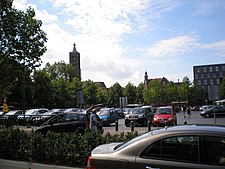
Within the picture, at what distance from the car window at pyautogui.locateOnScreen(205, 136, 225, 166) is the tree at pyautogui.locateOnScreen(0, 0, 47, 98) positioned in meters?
13.4

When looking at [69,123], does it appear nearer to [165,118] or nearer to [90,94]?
[165,118]

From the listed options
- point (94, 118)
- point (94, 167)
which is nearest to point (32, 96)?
point (94, 118)

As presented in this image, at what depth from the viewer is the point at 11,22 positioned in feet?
49.5

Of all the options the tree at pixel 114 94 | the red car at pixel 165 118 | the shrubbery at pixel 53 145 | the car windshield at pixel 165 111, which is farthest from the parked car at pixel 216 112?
the tree at pixel 114 94

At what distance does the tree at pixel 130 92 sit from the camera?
121125 mm

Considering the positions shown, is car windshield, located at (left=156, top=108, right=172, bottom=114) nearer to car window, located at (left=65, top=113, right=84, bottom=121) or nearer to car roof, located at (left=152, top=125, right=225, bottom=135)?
car window, located at (left=65, top=113, right=84, bottom=121)

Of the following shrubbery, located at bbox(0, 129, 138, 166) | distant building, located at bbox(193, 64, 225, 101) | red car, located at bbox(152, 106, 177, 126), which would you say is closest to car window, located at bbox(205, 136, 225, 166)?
shrubbery, located at bbox(0, 129, 138, 166)

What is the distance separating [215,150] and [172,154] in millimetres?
605

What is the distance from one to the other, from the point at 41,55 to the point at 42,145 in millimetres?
9198

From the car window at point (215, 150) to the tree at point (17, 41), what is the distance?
43.8 ft

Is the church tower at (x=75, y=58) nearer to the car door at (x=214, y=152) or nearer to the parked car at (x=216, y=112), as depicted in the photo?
the parked car at (x=216, y=112)

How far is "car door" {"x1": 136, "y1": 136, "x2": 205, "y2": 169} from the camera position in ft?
13.4


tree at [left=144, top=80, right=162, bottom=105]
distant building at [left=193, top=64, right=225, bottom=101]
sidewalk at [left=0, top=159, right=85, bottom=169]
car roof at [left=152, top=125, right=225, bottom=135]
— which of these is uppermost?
distant building at [left=193, top=64, right=225, bottom=101]

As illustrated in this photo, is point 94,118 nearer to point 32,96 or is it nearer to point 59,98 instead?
point 32,96
